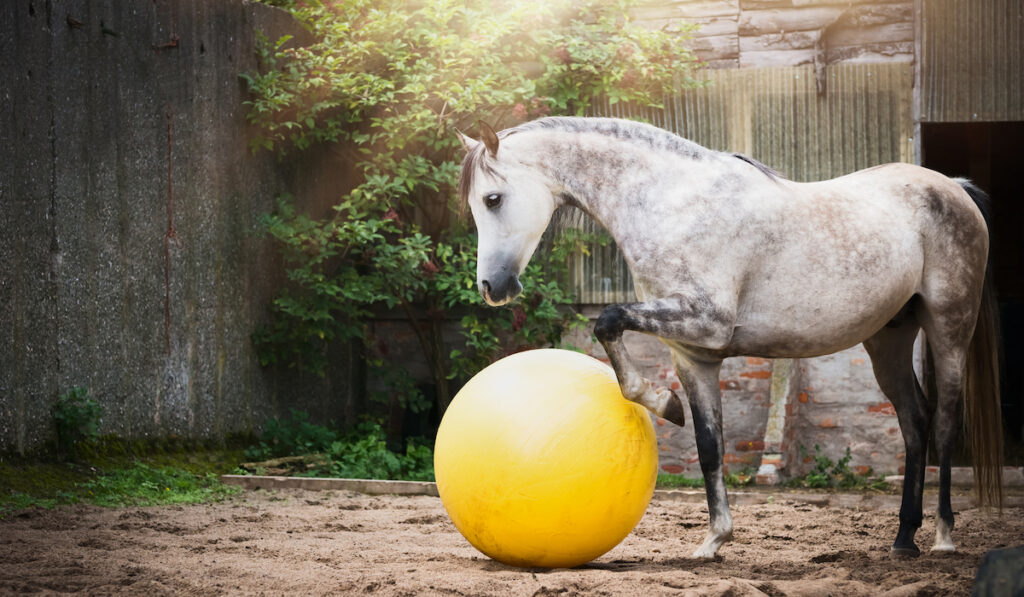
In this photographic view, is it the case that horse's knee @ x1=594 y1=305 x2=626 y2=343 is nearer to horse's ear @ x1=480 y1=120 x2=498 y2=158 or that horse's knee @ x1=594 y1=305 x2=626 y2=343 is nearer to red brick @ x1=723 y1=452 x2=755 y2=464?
horse's ear @ x1=480 y1=120 x2=498 y2=158

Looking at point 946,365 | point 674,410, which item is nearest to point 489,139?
point 674,410

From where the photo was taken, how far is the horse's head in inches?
165

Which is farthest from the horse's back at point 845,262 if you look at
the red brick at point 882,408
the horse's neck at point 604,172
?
the red brick at point 882,408

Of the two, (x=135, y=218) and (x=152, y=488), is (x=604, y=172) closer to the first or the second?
(x=152, y=488)

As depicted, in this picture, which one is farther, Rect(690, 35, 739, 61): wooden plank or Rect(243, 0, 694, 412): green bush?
Rect(690, 35, 739, 61): wooden plank

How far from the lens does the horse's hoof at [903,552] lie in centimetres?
444

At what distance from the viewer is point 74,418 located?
19.7 ft

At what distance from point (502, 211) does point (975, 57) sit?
563 centimetres

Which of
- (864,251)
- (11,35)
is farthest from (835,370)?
(11,35)

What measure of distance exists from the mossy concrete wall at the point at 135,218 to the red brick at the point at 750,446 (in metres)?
3.68

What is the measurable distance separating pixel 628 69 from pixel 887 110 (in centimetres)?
220

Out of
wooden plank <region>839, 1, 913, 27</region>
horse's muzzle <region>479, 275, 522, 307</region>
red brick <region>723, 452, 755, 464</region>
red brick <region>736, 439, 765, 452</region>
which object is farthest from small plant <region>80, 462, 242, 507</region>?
wooden plank <region>839, 1, 913, 27</region>

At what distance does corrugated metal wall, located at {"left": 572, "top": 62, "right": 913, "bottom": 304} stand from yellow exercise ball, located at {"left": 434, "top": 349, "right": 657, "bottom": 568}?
15.0 ft

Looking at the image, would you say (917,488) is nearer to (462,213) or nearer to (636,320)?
(636,320)
